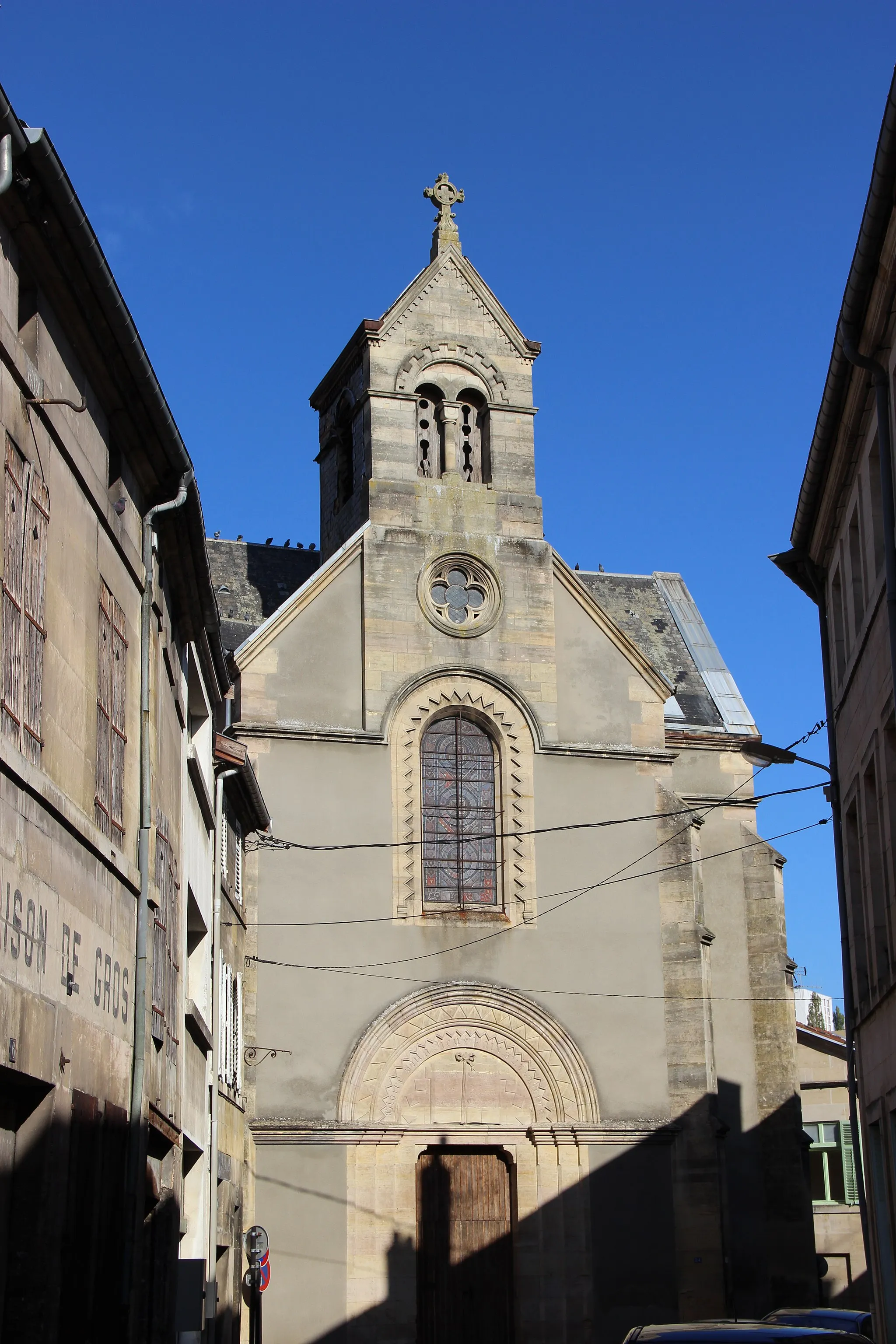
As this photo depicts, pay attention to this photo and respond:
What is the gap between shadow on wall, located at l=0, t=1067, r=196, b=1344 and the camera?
368 inches

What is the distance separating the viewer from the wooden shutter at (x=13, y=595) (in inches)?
366

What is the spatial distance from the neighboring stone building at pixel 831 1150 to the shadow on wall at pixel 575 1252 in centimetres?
1193

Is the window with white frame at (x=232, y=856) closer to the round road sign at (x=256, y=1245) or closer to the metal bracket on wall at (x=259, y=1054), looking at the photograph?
the metal bracket on wall at (x=259, y=1054)

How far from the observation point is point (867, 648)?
54.8 feet

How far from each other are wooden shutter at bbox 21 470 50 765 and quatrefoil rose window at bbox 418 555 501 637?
15213 mm

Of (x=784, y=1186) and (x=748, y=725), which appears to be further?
(x=748, y=725)

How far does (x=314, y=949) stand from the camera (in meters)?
23.4

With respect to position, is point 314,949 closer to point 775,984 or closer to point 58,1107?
point 775,984

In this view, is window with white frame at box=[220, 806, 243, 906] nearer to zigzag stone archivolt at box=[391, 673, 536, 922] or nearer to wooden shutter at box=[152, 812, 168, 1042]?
zigzag stone archivolt at box=[391, 673, 536, 922]

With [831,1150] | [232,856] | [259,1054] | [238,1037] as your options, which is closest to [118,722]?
[232,856]

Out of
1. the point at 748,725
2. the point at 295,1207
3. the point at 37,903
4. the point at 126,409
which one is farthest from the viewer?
the point at 748,725

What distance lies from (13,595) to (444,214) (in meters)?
20.4

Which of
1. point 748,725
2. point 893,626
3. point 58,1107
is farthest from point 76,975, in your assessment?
point 748,725

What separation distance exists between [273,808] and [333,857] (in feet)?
3.48
